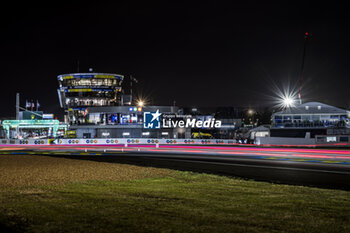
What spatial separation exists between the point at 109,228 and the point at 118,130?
65.5 meters

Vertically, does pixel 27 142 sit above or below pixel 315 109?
below

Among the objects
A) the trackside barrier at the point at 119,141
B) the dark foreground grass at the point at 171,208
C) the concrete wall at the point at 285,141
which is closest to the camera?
the dark foreground grass at the point at 171,208

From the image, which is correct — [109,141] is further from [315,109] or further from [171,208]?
[171,208]

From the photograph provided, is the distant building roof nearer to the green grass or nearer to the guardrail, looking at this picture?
the guardrail

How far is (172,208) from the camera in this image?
9281 millimetres

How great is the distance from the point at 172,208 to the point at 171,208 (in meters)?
0.03

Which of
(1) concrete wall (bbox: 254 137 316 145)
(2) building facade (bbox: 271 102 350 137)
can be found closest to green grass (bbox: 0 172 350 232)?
(1) concrete wall (bbox: 254 137 316 145)

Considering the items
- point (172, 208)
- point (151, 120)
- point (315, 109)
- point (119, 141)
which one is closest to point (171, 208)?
point (172, 208)

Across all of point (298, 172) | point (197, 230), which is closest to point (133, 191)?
point (197, 230)

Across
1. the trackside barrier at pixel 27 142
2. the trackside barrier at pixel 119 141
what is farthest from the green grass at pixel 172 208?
the trackside barrier at pixel 27 142

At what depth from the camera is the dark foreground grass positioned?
→ 7492 millimetres

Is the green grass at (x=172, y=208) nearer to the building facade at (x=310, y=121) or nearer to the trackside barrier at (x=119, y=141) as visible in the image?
the trackside barrier at (x=119, y=141)

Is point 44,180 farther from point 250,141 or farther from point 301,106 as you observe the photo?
point 301,106

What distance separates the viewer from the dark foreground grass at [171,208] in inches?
295
